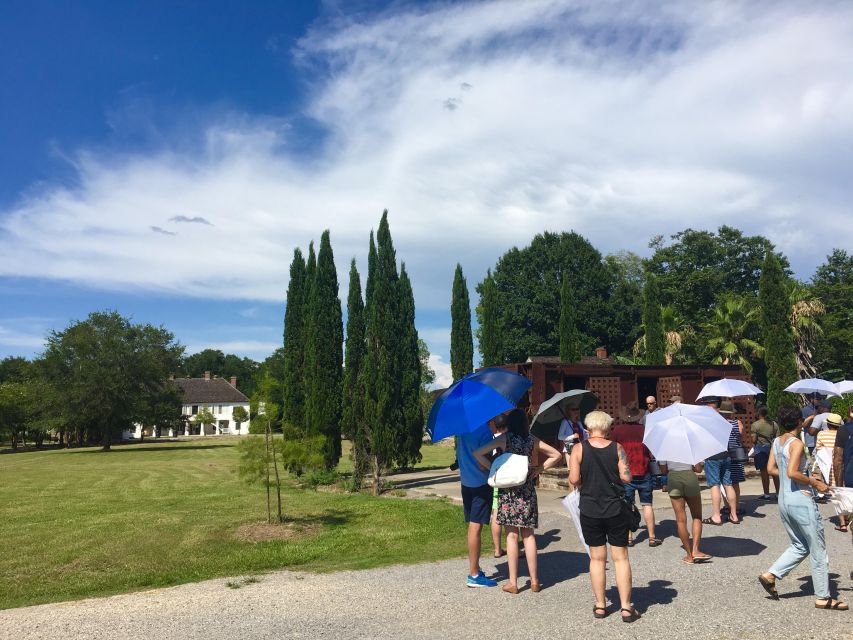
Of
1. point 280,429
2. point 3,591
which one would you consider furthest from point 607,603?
point 280,429

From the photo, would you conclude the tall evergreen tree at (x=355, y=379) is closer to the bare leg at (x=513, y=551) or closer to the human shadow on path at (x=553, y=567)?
the human shadow on path at (x=553, y=567)

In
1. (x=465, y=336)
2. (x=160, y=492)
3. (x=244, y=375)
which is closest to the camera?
(x=160, y=492)

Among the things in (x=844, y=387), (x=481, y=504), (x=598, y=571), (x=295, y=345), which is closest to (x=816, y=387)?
(x=844, y=387)

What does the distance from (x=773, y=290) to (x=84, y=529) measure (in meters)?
24.1

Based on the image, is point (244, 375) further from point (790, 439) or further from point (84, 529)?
point (790, 439)

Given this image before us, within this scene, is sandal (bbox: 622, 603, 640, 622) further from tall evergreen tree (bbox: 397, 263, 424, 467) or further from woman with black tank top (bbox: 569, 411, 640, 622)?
tall evergreen tree (bbox: 397, 263, 424, 467)

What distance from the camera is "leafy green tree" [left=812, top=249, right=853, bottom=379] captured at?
42.3 m

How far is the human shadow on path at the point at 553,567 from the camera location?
6.79 m

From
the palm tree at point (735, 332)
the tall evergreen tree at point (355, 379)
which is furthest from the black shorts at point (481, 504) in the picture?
the palm tree at point (735, 332)

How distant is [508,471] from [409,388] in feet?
54.8

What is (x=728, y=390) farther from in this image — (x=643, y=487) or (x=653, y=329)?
(x=653, y=329)

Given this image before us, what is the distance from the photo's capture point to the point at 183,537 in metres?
10.4

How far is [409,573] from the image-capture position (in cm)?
734

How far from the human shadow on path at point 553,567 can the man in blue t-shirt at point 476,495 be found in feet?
1.51
